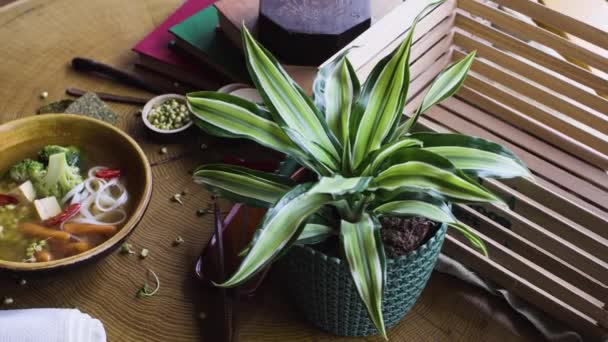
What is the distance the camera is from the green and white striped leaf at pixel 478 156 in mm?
747

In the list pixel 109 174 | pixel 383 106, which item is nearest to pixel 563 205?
pixel 383 106

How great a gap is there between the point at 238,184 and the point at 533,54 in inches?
25.9

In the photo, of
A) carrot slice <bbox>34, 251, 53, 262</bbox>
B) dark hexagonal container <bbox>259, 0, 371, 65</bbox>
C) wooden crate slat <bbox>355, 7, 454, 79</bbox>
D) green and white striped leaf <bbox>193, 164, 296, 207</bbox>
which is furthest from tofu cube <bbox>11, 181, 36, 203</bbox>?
wooden crate slat <bbox>355, 7, 454, 79</bbox>

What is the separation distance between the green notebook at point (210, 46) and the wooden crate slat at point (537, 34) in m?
0.45

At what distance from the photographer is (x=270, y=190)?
83 centimetres

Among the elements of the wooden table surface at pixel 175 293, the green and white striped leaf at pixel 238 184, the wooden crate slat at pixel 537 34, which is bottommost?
the wooden table surface at pixel 175 293

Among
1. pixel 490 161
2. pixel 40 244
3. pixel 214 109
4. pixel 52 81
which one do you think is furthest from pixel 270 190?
pixel 52 81

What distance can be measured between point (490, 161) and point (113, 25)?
998 mm

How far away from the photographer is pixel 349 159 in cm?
78

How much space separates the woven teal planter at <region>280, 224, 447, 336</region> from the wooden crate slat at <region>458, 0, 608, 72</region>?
45 centimetres

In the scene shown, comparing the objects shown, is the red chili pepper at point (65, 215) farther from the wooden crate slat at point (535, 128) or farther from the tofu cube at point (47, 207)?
the wooden crate slat at point (535, 128)

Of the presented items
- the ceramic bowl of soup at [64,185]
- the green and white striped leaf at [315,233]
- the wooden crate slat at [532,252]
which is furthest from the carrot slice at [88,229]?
the wooden crate slat at [532,252]

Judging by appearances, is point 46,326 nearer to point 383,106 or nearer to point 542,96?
point 383,106

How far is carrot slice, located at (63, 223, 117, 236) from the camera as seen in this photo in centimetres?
103
